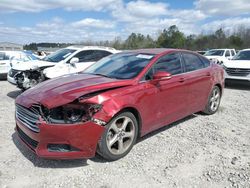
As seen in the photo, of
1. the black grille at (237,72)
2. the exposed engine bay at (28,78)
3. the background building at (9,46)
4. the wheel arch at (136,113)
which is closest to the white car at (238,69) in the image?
the black grille at (237,72)

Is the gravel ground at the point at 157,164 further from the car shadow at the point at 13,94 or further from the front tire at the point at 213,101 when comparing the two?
the car shadow at the point at 13,94

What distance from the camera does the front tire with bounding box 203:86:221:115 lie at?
6357 millimetres

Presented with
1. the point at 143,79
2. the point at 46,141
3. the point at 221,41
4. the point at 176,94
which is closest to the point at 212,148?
the point at 176,94

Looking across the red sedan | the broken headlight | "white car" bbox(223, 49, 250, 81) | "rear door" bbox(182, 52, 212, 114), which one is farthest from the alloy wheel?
"white car" bbox(223, 49, 250, 81)

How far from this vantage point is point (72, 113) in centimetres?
361

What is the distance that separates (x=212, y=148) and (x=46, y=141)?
8.79 feet

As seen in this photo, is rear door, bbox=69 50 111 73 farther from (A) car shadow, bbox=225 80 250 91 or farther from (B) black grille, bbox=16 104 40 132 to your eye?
(A) car shadow, bbox=225 80 250 91

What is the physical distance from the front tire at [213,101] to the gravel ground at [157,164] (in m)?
0.94

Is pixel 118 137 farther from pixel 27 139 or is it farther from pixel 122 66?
pixel 122 66

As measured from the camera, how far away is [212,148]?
14.9 ft

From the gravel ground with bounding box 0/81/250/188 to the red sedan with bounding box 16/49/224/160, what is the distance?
0.26 m

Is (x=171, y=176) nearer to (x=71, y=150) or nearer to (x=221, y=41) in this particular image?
(x=71, y=150)

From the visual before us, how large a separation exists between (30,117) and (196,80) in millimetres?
3366

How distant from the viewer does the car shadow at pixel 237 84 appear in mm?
10751
